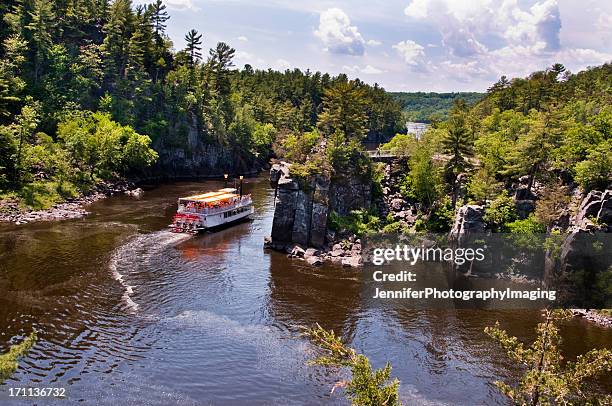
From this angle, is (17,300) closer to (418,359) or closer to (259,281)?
(259,281)

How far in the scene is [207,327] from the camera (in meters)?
46.0

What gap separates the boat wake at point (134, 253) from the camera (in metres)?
51.9

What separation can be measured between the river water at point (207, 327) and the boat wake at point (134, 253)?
8.0 inches

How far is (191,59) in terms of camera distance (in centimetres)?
14362

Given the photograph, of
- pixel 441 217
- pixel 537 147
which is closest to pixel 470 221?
pixel 441 217

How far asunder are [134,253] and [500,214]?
49.4m

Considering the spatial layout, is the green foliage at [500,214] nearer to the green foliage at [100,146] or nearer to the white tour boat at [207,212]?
the white tour boat at [207,212]

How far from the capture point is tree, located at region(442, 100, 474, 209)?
72.5m

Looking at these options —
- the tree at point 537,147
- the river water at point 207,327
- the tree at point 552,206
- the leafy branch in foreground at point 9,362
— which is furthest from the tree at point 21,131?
the tree at point 552,206

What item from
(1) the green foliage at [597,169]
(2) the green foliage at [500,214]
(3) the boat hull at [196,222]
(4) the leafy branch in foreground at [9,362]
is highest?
(1) the green foliage at [597,169]

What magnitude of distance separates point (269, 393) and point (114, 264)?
3175 cm

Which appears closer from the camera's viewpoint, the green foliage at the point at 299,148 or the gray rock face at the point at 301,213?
the gray rock face at the point at 301,213

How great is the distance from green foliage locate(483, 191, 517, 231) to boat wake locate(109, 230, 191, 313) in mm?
43895

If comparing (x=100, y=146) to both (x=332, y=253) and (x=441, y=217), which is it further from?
(x=441, y=217)
